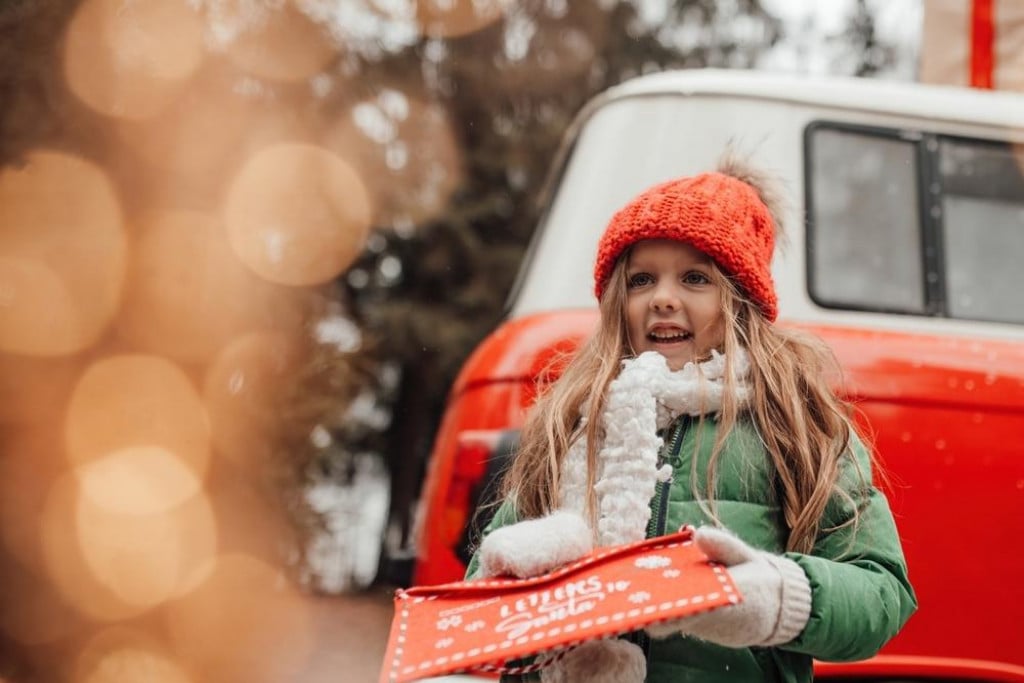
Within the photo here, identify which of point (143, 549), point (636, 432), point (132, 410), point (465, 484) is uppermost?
point (636, 432)

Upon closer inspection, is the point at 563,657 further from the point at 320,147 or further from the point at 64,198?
the point at 320,147

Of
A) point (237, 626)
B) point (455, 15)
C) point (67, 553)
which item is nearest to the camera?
point (67, 553)

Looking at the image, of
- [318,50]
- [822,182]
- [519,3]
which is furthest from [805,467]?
[519,3]

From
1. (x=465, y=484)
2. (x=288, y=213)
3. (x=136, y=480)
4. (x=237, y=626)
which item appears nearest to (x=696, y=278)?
(x=465, y=484)

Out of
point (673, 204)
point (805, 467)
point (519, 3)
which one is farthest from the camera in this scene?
point (519, 3)

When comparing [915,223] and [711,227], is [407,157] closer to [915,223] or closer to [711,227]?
[915,223]

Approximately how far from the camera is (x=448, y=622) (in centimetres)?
142

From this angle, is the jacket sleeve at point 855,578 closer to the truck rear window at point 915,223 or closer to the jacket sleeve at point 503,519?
the jacket sleeve at point 503,519

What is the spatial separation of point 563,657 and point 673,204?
2.61ft

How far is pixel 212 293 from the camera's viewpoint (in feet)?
16.8

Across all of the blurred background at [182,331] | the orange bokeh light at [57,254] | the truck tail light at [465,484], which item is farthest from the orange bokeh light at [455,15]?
the truck tail light at [465,484]

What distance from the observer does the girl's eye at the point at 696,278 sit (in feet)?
5.90

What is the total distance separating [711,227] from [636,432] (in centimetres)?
39

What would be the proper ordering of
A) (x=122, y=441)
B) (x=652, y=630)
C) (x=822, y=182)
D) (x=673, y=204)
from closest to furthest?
(x=652, y=630) → (x=673, y=204) → (x=822, y=182) → (x=122, y=441)
